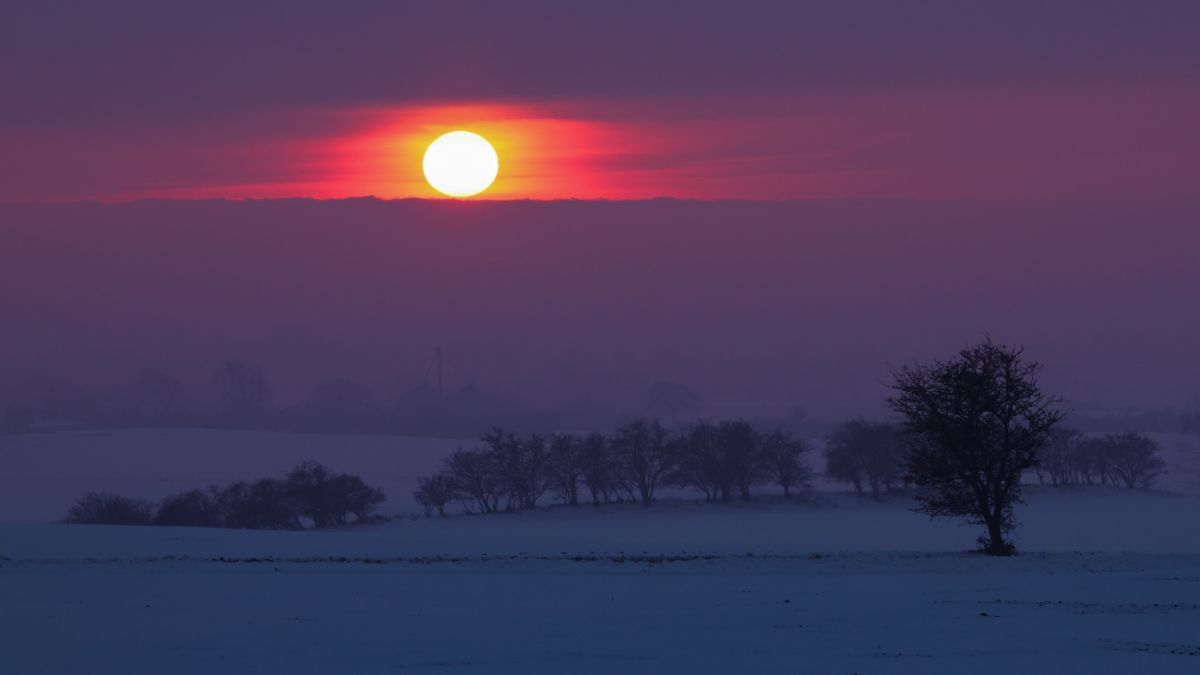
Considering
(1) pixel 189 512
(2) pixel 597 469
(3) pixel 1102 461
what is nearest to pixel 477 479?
(2) pixel 597 469

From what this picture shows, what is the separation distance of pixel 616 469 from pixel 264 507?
1973 centimetres

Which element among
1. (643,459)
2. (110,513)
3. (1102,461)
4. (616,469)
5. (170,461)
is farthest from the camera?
(170,461)

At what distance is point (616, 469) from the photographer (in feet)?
246

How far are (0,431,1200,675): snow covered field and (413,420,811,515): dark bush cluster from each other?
102 feet

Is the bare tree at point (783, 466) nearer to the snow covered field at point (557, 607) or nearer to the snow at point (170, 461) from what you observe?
the snow at point (170, 461)

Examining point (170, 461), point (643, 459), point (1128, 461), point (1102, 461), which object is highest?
point (170, 461)

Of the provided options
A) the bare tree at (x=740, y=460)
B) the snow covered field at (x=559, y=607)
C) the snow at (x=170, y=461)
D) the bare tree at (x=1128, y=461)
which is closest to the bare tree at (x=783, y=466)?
the bare tree at (x=740, y=460)

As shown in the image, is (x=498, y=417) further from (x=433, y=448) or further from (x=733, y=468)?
(x=733, y=468)

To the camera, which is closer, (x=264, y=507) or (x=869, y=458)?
(x=264, y=507)

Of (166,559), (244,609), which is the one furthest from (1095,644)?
(166,559)

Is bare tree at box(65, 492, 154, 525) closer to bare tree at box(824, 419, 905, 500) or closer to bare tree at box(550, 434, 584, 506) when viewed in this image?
A: bare tree at box(550, 434, 584, 506)

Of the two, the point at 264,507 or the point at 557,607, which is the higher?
the point at 264,507

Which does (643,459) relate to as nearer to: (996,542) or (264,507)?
(264,507)

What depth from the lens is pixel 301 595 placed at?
89.5 feet
